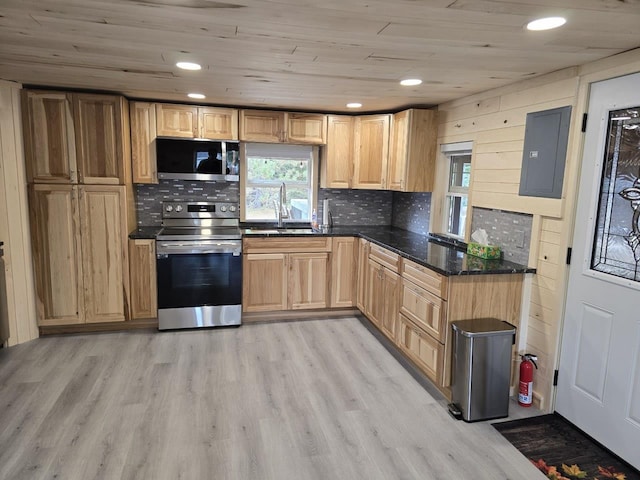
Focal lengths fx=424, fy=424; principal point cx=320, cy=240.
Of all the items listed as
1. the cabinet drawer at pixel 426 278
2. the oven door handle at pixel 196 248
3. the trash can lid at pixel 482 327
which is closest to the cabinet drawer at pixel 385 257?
the cabinet drawer at pixel 426 278

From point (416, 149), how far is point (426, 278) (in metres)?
1.52

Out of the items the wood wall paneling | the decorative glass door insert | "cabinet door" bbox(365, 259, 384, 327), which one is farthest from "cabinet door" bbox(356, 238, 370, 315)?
the wood wall paneling

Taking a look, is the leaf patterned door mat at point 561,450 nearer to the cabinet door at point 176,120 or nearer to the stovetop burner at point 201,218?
the stovetop burner at point 201,218

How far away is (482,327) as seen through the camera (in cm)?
265

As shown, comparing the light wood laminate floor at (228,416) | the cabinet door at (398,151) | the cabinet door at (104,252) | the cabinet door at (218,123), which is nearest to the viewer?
the light wood laminate floor at (228,416)

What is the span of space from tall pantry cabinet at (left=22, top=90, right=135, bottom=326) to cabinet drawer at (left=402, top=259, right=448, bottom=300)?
2534 mm

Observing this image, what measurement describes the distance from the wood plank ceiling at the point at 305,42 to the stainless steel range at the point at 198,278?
1.39m

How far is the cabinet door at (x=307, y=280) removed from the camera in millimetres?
4305

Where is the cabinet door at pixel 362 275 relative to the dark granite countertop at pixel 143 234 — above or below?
below

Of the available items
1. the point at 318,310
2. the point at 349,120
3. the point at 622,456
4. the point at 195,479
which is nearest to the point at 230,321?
the point at 318,310

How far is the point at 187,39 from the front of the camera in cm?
211

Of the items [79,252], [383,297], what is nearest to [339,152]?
[383,297]

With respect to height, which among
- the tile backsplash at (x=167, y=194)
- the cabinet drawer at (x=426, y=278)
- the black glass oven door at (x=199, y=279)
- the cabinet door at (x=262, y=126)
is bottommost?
the black glass oven door at (x=199, y=279)

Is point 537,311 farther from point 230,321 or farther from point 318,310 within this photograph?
point 230,321
